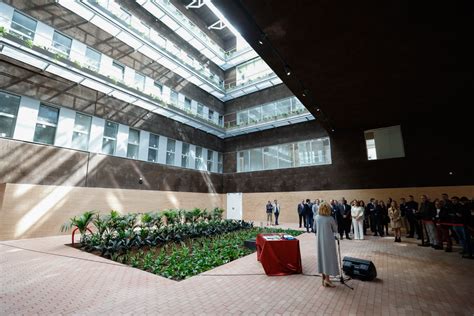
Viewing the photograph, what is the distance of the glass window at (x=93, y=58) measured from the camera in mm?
14583

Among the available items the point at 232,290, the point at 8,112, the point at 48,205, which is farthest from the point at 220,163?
the point at 232,290

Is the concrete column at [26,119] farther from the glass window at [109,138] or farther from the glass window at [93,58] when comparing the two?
the glass window at [93,58]

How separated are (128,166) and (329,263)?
1471cm

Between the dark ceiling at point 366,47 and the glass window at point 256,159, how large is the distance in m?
10.7

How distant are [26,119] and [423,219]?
19.6 metres

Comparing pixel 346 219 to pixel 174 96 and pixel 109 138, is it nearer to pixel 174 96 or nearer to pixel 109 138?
pixel 109 138

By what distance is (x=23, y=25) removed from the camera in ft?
39.6

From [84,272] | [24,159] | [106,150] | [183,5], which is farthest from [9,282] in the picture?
[183,5]

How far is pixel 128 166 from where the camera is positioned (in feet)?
52.0

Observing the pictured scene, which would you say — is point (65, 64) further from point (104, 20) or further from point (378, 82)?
point (378, 82)

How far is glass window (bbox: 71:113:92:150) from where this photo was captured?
1375 centimetres

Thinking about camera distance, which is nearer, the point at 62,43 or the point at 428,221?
the point at 428,221

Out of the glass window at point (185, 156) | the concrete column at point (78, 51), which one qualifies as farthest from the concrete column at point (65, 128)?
the glass window at point (185, 156)

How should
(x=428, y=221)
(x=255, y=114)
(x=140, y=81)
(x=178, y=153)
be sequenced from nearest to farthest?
(x=428, y=221), (x=140, y=81), (x=178, y=153), (x=255, y=114)
